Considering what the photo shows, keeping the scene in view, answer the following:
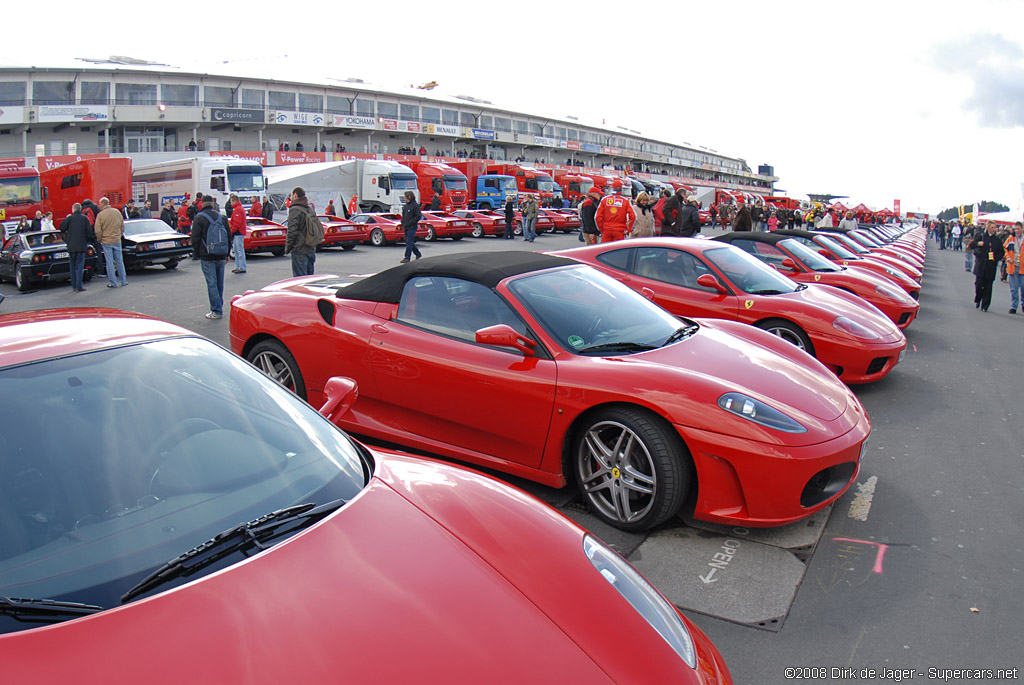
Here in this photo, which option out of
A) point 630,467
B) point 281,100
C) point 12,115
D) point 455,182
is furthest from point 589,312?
point 281,100

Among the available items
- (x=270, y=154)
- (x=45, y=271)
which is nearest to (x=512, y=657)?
(x=45, y=271)

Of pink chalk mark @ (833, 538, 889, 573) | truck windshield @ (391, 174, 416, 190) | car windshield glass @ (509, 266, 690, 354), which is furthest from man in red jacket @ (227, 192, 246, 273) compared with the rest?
truck windshield @ (391, 174, 416, 190)

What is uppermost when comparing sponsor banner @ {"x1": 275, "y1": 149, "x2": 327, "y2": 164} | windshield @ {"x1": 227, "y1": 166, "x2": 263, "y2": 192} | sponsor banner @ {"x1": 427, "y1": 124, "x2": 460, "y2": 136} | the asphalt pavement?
sponsor banner @ {"x1": 427, "y1": 124, "x2": 460, "y2": 136}

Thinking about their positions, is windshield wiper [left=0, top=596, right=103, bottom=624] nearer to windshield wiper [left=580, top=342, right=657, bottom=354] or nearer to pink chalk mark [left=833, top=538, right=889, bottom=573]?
windshield wiper [left=580, top=342, right=657, bottom=354]

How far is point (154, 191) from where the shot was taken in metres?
31.8

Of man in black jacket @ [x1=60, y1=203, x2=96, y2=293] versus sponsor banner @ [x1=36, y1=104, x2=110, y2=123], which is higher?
sponsor banner @ [x1=36, y1=104, x2=110, y2=123]

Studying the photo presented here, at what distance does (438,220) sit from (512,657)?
25.1 metres

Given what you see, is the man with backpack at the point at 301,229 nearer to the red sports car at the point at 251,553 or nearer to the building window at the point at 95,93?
the red sports car at the point at 251,553

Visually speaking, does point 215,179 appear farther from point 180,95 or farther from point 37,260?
point 180,95

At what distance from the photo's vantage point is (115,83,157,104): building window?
55.0 meters

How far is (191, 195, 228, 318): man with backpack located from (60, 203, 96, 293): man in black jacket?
4.49 metres

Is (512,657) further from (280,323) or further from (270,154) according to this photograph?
(270,154)

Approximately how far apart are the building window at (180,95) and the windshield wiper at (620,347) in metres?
62.7

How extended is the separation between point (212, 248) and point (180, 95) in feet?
184
